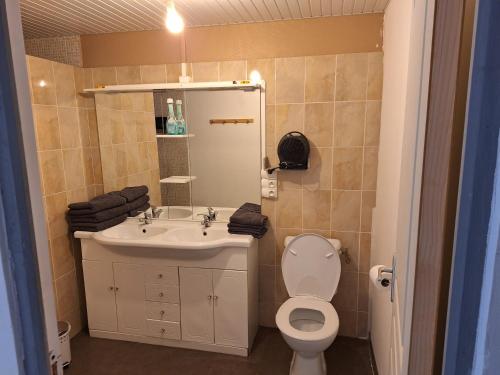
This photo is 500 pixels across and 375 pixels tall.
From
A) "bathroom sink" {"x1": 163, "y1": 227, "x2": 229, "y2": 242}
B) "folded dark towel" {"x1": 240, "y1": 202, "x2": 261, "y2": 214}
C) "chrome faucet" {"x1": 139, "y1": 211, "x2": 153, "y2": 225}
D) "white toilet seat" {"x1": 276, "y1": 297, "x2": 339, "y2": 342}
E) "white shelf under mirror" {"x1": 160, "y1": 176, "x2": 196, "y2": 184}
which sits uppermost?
"white shelf under mirror" {"x1": 160, "y1": 176, "x2": 196, "y2": 184}

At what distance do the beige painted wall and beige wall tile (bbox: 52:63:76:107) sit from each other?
0.17m

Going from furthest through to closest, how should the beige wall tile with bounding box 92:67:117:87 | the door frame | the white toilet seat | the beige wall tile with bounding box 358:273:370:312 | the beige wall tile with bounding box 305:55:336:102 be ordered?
the beige wall tile with bounding box 92:67:117:87 → the beige wall tile with bounding box 358:273:370:312 → the beige wall tile with bounding box 305:55:336:102 → the white toilet seat → the door frame

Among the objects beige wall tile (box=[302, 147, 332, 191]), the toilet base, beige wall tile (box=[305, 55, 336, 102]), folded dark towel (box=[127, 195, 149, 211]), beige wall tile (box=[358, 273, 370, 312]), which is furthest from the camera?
folded dark towel (box=[127, 195, 149, 211])

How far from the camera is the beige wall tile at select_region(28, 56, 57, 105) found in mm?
2291

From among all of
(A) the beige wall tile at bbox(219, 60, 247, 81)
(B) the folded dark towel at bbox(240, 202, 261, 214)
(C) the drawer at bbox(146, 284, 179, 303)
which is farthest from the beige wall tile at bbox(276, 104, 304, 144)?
(C) the drawer at bbox(146, 284, 179, 303)

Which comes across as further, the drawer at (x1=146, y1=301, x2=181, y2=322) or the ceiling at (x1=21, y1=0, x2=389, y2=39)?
the drawer at (x1=146, y1=301, x2=181, y2=322)

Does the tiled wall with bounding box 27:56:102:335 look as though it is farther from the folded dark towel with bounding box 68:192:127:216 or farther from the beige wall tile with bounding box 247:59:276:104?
the beige wall tile with bounding box 247:59:276:104

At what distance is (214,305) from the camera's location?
8.08ft

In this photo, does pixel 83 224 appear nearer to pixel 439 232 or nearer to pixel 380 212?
pixel 380 212

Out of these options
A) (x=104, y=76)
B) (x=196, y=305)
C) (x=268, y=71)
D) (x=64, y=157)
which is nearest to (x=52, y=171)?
(x=64, y=157)

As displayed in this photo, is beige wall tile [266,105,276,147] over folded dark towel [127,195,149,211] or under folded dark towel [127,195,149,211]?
over

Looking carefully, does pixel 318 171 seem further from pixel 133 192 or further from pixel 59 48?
pixel 59 48

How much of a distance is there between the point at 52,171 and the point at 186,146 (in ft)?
3.18

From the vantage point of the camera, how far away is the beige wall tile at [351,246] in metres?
2.57
